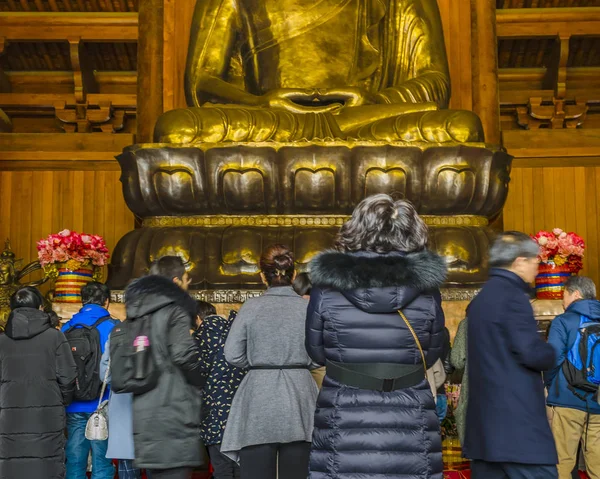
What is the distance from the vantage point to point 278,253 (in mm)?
2500

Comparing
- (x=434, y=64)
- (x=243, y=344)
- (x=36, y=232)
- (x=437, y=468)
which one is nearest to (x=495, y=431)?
(x=437, y=468)

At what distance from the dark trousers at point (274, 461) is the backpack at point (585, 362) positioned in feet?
2.83

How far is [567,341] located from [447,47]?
408 cm

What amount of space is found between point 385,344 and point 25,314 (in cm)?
137

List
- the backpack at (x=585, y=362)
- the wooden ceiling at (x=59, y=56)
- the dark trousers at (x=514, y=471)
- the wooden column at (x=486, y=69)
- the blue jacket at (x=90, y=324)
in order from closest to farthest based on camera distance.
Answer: the dark trousers at (x=514, y=471), the backpack at (x=585, y=362), the blue jacket at (x=90, y=324), the wooden column at (x=486, y=69), the wooden ceiling at (x=59, y=56)

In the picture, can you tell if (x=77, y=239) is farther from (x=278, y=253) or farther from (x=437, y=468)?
(x=437, y=468)

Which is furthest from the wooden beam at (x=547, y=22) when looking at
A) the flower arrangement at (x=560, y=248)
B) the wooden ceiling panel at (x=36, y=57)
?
the wooden ceiling panel at (x=36, y=57)

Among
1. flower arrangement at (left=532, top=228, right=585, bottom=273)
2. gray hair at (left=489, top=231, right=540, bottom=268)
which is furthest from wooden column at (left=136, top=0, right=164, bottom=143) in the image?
gray hair at (left=489, top=231, right=540, bottom=268)

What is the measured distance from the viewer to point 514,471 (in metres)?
2.13

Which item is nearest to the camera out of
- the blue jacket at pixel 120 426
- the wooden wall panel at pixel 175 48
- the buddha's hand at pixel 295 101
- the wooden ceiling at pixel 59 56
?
the blue jacket at pixel 120 426

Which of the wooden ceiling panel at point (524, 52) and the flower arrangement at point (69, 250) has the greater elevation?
the wooden ceiling panel at point (524, 52)

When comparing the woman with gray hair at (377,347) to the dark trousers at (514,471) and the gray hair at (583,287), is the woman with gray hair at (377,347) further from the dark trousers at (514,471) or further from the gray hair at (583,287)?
the gray hair at (583,287)

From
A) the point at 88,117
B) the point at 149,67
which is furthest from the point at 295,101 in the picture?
the point at 88,117

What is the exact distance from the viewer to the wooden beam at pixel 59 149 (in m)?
7.22
